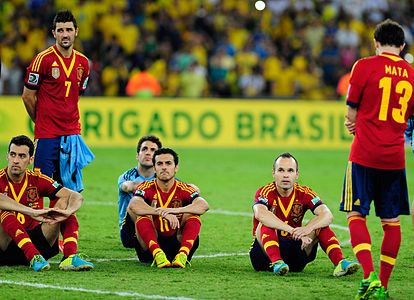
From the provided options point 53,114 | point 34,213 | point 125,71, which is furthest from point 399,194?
point 125,71

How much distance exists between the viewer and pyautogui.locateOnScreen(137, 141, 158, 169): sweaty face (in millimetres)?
9422

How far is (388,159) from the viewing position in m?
6.92

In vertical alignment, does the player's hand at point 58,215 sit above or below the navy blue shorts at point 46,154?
below

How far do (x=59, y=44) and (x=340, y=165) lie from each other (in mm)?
10079

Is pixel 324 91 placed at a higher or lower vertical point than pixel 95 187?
higher

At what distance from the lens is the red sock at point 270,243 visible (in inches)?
310

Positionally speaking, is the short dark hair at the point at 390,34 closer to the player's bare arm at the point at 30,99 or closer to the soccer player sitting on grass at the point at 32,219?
the soccer player sitting on grass at the point at 32,219

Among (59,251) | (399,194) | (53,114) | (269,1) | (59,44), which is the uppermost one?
(269,1)

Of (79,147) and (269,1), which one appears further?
(269,1)

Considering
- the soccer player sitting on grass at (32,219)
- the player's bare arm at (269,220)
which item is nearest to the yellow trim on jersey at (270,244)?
the player's bare arm at (269,220)

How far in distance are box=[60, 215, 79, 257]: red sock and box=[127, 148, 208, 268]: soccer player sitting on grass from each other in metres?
0.52

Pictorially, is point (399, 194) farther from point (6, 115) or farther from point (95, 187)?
point (6, 115)

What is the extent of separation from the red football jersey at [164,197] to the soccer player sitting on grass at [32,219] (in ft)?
2.11

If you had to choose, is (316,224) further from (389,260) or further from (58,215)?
(58,215)
